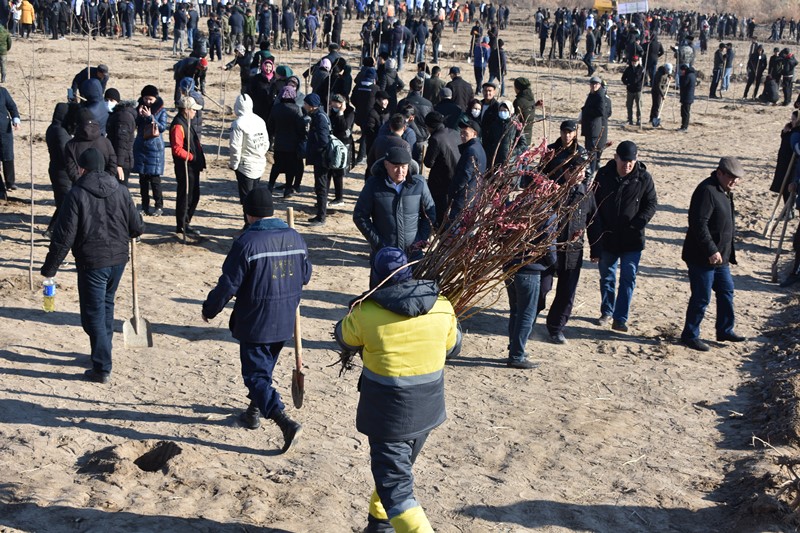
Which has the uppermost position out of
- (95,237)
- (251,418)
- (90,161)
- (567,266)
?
(90,161)

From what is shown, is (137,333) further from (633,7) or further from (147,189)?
(633,7)

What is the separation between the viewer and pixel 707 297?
883cm

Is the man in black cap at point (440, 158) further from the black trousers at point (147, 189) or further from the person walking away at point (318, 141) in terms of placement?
the black trousers at point (147, 189)

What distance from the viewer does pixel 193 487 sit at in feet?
19.6

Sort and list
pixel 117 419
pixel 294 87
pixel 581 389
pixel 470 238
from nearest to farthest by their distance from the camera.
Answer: pixel 470 238
pixel 117 419
pixel 581 389
pixel 294 87

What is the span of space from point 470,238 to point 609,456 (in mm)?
2084

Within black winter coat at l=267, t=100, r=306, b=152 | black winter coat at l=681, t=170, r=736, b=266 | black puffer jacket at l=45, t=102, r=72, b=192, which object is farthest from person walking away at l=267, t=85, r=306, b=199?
black winter coat at l=681, t=170, r=736, b=266

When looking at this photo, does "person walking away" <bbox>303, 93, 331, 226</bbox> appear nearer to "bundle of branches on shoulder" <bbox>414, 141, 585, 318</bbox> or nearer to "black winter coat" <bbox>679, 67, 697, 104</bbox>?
"bundle of branches on shoulder" <bbox>414, 141, 585, 318</bbox>

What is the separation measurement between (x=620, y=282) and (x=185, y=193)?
5.03 meters

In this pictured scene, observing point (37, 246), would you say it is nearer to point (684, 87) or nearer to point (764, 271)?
point (764, 271)

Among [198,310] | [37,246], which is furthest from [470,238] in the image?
[37,246]

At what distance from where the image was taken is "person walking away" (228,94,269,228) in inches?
429

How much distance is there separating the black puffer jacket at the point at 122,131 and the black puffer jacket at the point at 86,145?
778mm

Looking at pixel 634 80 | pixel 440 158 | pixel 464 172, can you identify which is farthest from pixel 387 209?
pixel 634 80
